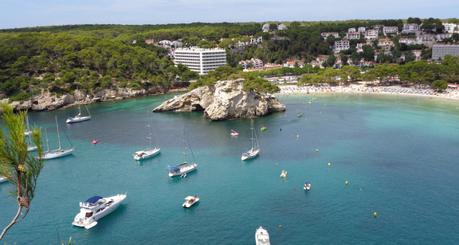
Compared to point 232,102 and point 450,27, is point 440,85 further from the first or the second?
point 450,27

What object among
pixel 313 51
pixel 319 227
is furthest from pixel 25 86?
pixel 313 51

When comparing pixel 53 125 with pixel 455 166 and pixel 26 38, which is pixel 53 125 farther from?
pixel 455 166

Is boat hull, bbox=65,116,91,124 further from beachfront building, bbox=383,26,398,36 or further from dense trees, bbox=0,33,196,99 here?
beachfront building, bbox=383,26,398,36

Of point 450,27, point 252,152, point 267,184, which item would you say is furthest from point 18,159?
point 450,27

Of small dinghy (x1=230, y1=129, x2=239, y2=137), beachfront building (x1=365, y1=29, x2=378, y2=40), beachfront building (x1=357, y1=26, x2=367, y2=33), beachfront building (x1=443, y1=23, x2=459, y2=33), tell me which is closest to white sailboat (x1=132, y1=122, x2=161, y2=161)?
small dinghy (x1=230, y1=129, x2=239, y2=137)

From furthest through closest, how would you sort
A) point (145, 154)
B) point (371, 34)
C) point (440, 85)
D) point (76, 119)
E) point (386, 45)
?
point (371, 34)
point (386, 45)
point (440, 85)
point (76, 119)
point (145, 154)

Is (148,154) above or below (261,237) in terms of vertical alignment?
below

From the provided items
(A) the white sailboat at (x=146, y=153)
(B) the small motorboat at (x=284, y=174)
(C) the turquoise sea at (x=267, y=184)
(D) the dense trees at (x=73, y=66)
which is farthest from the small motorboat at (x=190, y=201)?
(D) the dense trees at (x=73, y=66)
